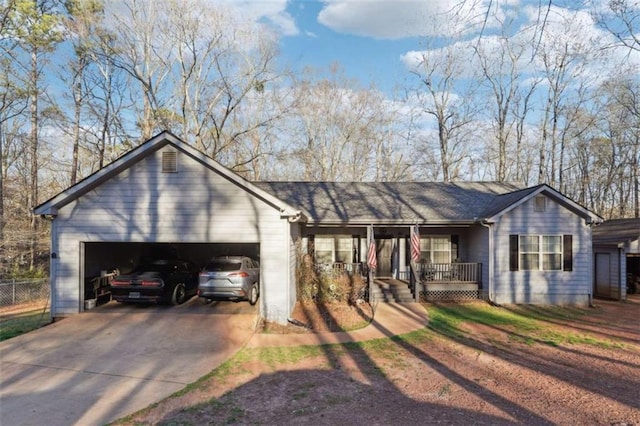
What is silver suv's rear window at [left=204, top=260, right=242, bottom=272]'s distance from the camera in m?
11.7

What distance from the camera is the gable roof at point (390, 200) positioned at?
15.4 metres

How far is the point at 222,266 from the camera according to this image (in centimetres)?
1175

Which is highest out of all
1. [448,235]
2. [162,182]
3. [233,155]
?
[233,155]

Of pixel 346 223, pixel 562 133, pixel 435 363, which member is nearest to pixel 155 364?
pixel 435 363

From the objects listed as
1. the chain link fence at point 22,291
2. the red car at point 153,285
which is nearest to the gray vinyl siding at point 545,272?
the red car at point 153,285

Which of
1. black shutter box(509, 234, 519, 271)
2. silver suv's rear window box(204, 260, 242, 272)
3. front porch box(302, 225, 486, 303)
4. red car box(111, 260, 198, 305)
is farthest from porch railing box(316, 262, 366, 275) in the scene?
black shutter box(509, 234, 519, 271)

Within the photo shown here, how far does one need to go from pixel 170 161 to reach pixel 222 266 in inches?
134

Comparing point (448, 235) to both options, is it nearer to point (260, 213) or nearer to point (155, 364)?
point (260, 213)

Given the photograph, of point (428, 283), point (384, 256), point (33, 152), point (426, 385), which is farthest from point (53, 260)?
point (33, 152)

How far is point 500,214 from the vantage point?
14.1 meters

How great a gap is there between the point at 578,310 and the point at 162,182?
47.3ft

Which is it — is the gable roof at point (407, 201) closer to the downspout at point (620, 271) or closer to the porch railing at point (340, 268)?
the porch railing at point (340, 268)

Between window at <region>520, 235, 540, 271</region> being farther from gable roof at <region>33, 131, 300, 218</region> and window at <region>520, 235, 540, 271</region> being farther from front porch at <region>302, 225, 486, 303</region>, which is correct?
gable roof at <region>33, 131, 300, 218</region>

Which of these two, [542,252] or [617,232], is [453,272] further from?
[617,232]
